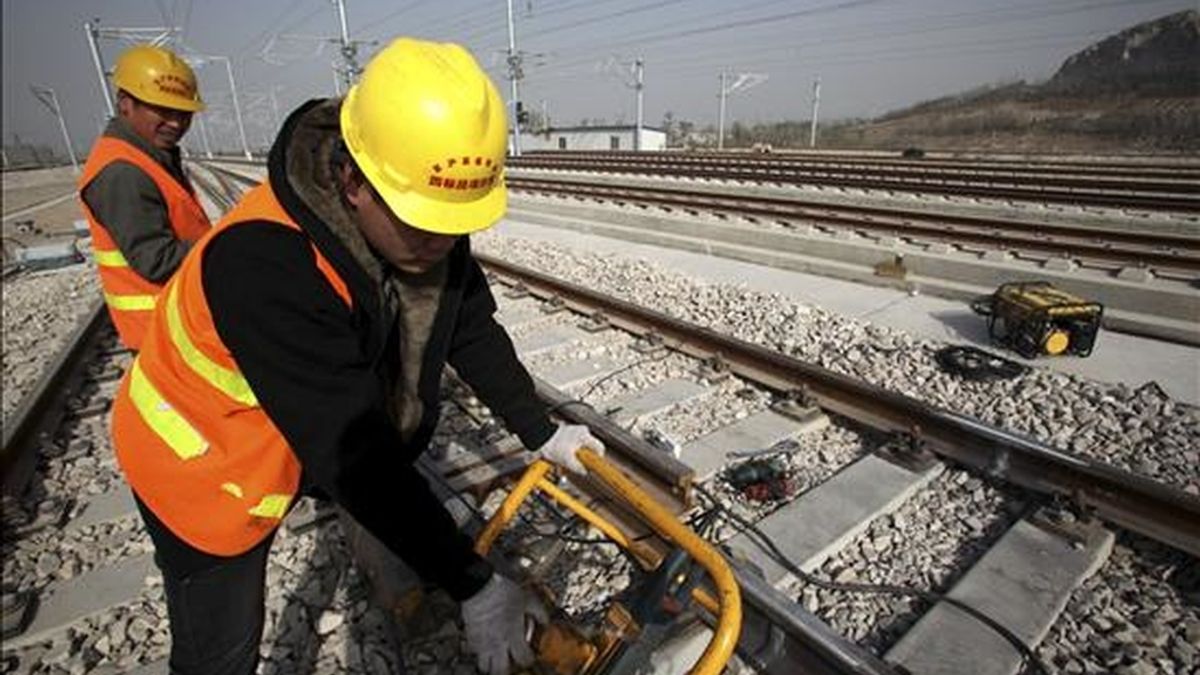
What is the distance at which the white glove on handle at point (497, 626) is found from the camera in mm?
1897

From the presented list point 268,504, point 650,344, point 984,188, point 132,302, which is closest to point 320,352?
point 268,504

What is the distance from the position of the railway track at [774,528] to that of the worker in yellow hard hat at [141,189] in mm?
1241

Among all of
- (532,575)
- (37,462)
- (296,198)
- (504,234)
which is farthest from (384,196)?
(504,234)

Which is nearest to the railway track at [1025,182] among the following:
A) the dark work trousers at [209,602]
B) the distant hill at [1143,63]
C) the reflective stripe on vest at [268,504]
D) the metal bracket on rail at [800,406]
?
the metal bracket on rail at [800,406]

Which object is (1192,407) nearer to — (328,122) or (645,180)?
(328,122)

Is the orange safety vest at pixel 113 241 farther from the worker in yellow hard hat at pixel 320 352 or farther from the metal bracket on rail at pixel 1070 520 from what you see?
the metal bracket on rail at pixel 1070 520

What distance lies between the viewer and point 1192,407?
13.9ft

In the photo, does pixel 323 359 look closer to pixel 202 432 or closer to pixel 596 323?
pixel 202 432

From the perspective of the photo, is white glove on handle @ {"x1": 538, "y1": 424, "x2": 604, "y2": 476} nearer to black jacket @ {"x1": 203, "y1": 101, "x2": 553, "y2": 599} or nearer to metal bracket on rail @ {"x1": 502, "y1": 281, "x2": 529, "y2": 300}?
black jacket @ {"x1": 203, "y1": 101, "x2": 553, "y2": 599}

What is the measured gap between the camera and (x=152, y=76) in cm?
346

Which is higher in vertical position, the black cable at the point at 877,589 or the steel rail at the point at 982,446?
the steel rail at the point at 982,446

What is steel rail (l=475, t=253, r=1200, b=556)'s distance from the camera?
2.97 m

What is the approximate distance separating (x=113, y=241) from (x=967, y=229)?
9237 millimetres

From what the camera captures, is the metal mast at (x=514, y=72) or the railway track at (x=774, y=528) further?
the metal mast at (x=514, y=72)
